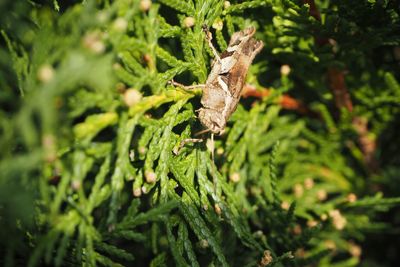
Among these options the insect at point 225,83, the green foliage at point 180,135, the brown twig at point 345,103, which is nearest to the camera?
the green foliage at point 180,135

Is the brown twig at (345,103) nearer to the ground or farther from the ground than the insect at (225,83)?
nearer to the ground

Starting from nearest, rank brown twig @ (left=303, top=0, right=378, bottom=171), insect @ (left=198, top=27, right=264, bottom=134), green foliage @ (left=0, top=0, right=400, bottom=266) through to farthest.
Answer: green foliage @ (left=0, top=0, right=400, bottom=266) → insect @ (left=198, top=27, right=264, bottom=134) → brown twig @ (left=303, top=0, right=378, bottom=171)

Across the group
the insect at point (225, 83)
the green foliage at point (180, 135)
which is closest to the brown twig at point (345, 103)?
the green foliage at point (180, 135)

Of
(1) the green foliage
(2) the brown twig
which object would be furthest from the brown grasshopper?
(2) the brown twig

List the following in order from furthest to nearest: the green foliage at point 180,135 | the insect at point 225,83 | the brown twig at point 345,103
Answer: the brown twig at point 345,103, the insect at point 225,83, the green foliage at point 180,135

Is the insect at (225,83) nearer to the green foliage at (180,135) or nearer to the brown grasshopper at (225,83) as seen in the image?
the brown grasshopper at (225,83)

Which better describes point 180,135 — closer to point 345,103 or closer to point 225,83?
point 225,83

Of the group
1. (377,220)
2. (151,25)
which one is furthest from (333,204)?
(151,25)

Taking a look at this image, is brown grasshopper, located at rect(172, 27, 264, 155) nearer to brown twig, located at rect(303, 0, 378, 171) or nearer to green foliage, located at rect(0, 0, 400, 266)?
green foliage, located at rect(0, 0, 400, 266)
